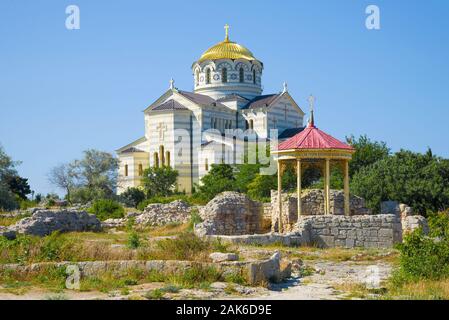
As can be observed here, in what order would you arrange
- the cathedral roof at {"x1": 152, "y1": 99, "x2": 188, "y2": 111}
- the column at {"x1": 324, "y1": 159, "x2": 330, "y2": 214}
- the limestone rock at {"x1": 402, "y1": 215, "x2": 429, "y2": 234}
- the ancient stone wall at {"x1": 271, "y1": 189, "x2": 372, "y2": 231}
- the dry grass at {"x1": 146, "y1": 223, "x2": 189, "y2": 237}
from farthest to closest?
the cathedral roof at {"x1": 152, "y1": 99, "x2": 188, "y2": 111} → the dry grass at {"x1": 146, "y1": 223, "x2": 189, "y2": 237} → the ancient stone wall at {"x1": 271, "y1": 189, "x2": 372, "y2": 231} → the column at {"x1": 324, "y1": 159, "x2": 330, "y2": 214} → the limestone rock at {"x1": 402, "y1": 215, "x2": 429, "y2": 234}

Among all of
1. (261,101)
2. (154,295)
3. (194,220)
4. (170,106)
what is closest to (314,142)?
(194,220)

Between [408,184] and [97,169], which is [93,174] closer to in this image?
[97,169]

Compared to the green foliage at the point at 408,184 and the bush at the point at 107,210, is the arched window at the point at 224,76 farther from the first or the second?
the green foliage at the point at 408,184

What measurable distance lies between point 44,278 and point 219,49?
54.6 m

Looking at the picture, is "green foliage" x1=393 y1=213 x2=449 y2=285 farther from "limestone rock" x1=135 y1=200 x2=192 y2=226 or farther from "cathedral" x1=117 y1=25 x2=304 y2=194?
"cathedral" x1=117 y1=25 x2=304 y2=194

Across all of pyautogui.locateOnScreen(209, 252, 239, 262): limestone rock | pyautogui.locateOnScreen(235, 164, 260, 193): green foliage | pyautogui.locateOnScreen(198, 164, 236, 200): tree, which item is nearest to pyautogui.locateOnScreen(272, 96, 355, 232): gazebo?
pyautogui.locateOnScreen(209, 252, 239, 262): limestone rock

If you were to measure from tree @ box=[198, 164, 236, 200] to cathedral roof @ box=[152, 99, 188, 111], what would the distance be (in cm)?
937

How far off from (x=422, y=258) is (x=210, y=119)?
48.6 meters

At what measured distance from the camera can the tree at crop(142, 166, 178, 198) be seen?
5272 centimetres

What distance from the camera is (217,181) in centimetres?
4722

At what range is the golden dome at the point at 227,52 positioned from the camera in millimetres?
64375
